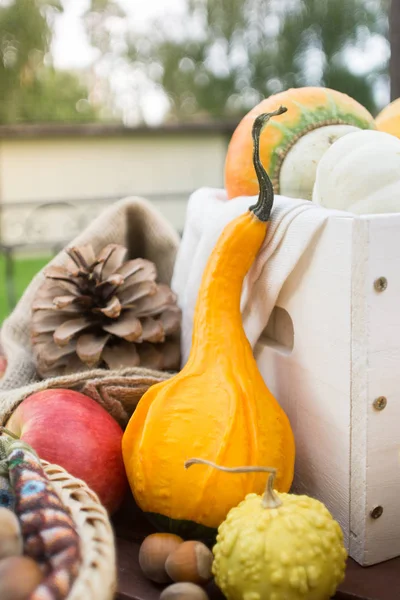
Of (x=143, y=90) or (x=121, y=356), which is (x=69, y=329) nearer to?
(x=121, y=356)

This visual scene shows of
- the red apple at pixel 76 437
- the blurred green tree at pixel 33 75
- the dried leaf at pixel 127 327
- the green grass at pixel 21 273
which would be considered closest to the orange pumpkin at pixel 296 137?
the dried leaf at pixel 127 327

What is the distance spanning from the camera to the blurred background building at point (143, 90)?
269 inches

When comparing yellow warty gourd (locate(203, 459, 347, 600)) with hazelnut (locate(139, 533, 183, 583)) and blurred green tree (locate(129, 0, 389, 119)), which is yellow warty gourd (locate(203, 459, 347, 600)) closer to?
hazelnut (locate(139, 533, 183, 583))

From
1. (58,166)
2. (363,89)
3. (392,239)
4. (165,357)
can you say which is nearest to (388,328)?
(392,239)

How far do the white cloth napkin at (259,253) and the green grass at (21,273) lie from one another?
163 inches

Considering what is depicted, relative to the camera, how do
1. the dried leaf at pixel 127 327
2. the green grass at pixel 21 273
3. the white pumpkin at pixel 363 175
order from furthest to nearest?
the green grass at pixel 21 273, the dried leaf at pixel 127 327, the white pumpkin at pixel 363 175

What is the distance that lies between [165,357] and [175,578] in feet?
1.37

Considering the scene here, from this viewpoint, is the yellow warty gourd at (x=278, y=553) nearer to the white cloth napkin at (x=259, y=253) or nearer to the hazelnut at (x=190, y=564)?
the hazelnut at (x=190, y=564)

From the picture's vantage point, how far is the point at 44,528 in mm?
537

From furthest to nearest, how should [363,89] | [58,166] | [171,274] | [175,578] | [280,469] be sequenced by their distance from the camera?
[363,89] → [58,166] → [171,274] → [280,469] → [175,578]

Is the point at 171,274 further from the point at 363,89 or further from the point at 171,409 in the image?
the point at 363,89

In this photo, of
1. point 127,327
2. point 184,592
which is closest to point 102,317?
point 127,327

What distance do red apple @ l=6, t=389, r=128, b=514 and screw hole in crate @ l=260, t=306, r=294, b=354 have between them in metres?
0.22

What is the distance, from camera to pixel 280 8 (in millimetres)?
13102
